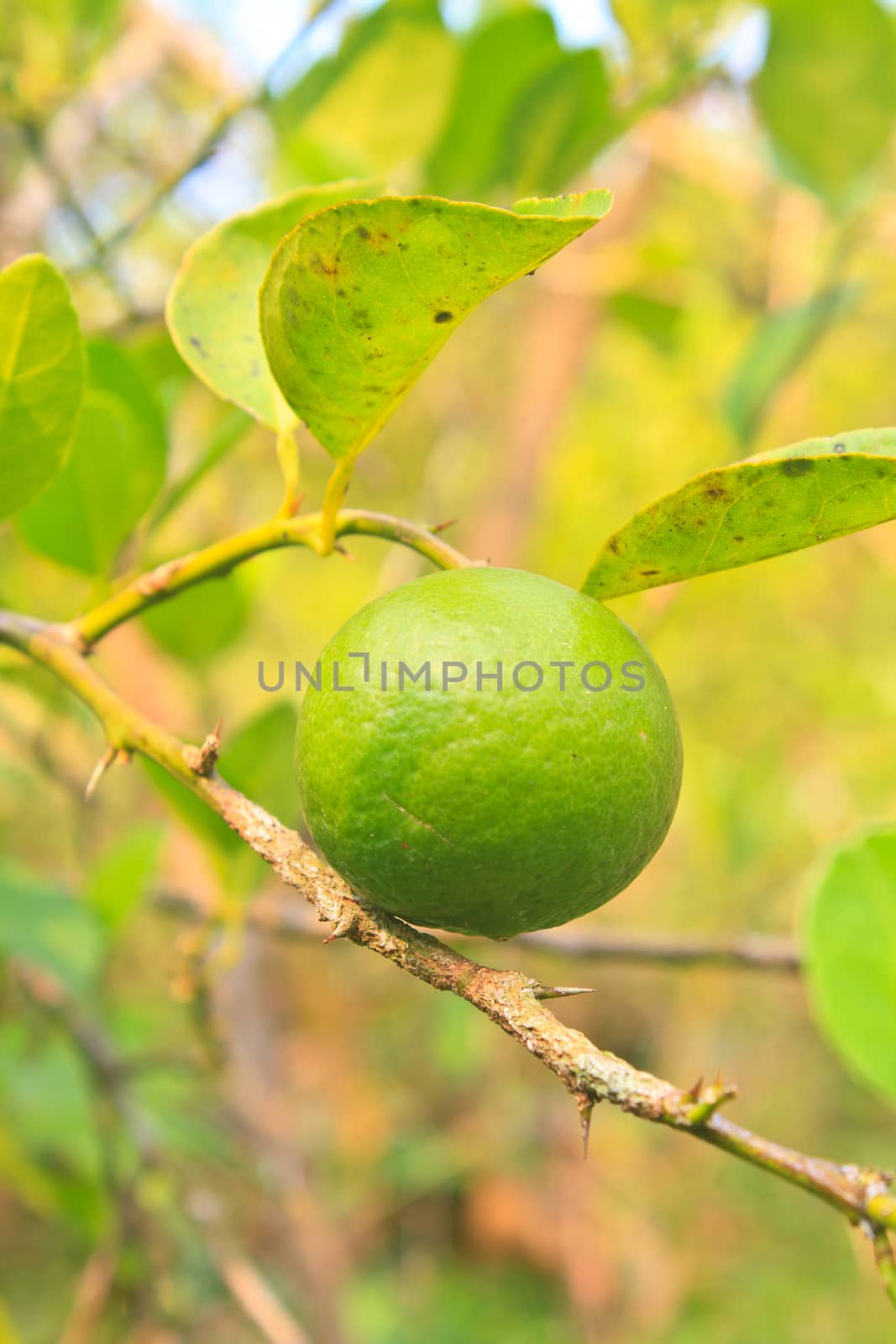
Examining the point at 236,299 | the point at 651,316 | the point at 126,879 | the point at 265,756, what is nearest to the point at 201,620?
the point at 265,756

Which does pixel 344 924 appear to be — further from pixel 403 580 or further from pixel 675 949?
pixel 403 580

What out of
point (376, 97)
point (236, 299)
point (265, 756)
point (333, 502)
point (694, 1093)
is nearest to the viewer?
point (694, 1093)

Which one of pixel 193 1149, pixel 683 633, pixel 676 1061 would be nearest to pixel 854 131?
pixel 193 1149

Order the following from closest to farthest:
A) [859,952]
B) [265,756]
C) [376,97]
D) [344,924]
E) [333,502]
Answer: [344,924]
[333,502]
[859,952]
[265,756]
[376,97]

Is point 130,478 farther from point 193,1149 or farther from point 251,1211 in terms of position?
point 251,1211

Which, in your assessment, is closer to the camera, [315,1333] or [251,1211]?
[315,1333]

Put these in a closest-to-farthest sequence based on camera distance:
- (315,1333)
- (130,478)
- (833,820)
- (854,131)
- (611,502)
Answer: (130,478) → (854,131) → (315,1333) → (833,820) → (611,502)

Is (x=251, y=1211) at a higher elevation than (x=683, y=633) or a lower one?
lower
